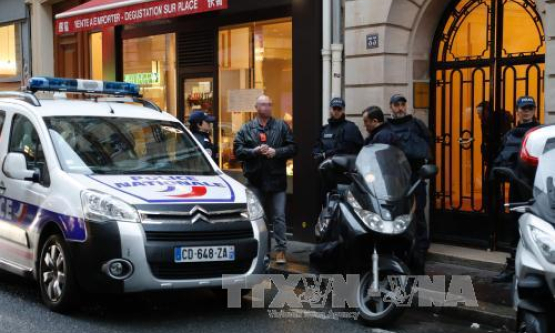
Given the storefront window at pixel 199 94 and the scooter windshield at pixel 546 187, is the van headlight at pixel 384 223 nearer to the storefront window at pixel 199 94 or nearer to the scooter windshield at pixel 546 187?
the scooter windshield at pixel 546 187

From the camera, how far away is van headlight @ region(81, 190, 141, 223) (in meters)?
6.14

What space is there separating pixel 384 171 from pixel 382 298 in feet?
3.31

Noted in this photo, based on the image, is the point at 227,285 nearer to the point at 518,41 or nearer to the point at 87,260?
the point at 87,260

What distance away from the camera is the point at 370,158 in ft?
21.5

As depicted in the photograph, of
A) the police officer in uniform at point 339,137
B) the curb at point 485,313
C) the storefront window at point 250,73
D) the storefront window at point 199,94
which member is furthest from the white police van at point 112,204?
the storefront window at point 199,94

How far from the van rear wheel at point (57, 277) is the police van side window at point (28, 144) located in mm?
578

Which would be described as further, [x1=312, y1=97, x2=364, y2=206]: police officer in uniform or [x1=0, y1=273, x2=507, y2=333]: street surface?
[x1=312, y1=97, x2=364, y2=206]: police officer in uniform

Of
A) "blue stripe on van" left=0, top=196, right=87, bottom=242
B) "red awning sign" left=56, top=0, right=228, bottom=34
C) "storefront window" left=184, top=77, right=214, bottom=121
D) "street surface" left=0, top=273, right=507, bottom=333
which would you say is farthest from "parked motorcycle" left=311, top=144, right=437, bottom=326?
"storefront window" left=184, top=77, right=214, bottom=121

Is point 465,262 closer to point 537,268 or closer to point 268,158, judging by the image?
point 268,158

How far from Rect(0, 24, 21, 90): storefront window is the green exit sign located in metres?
4.48

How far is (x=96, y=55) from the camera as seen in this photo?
53.8 feet

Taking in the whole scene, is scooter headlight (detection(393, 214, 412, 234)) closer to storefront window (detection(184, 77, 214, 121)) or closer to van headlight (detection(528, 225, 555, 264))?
van headlight (detection(528, 225, 555, 264))

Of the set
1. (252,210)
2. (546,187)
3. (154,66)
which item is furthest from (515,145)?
(154,66)

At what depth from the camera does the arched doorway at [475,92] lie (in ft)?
29.2
